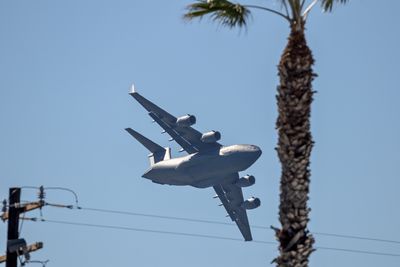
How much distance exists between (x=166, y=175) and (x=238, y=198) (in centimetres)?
1799

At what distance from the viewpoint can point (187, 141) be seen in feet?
316

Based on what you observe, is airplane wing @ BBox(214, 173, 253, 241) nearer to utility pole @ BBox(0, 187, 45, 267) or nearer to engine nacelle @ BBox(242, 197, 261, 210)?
engine nacelle @ BBox(242, 197, 261, 210)

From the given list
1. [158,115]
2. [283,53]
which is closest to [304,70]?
[283,53]

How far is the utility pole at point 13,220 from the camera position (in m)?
24.6

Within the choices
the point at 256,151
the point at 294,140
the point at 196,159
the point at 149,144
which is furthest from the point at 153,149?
the point at 294,140

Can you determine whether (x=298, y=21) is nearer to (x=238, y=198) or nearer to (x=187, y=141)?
(x=187, y=141)

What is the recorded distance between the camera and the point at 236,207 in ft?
347

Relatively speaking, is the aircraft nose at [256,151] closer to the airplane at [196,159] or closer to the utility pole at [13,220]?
the airplane at [196,159]

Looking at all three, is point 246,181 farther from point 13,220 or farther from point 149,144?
point 13,220

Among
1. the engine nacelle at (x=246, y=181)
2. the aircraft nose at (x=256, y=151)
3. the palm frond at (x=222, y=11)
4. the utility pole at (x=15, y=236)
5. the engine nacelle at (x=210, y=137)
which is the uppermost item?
the engine nacelle at (x=210, y=137)

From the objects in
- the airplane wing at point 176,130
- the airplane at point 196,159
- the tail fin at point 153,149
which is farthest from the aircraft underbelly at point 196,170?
the tail fin at point 153,149

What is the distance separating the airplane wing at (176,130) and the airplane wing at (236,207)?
1001cm

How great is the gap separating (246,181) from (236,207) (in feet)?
36.9

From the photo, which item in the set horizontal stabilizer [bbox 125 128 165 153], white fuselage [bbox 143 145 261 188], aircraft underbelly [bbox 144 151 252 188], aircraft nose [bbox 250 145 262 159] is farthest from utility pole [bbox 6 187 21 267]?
horizontal stabilizer [bbox 125 128 165 153]
